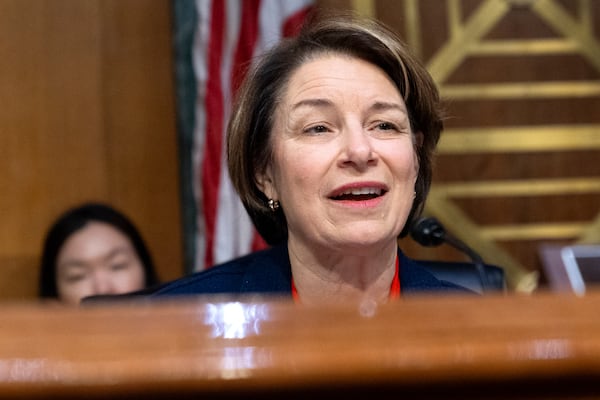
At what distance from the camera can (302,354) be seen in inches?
19.9

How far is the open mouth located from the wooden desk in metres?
1.20

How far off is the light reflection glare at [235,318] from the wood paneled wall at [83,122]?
10.2ft

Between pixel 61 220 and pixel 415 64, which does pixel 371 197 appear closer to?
pixel 415 64

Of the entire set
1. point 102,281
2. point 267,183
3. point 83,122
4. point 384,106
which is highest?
point 83,122

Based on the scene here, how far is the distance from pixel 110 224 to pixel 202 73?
2.15 feet

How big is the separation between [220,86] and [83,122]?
60 cm

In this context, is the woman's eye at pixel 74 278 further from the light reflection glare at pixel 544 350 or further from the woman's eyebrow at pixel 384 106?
the light reflection glare at pixel 544 350

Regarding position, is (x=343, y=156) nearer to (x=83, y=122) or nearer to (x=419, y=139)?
(x=419, y=139)

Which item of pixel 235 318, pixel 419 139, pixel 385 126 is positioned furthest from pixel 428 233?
pixel 235 318

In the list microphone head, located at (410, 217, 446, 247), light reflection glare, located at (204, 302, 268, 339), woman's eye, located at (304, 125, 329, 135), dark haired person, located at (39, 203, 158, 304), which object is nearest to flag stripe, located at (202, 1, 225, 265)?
dark haired person, located at (39, 203, 158, 304)

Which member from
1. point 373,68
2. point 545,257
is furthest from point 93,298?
point 545,257

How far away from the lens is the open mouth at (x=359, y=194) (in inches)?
69.0

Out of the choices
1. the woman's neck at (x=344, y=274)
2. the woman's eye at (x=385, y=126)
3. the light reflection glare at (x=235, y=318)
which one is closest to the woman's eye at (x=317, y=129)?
the woman's eye at (x=385, y=126)

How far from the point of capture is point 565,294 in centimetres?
58
